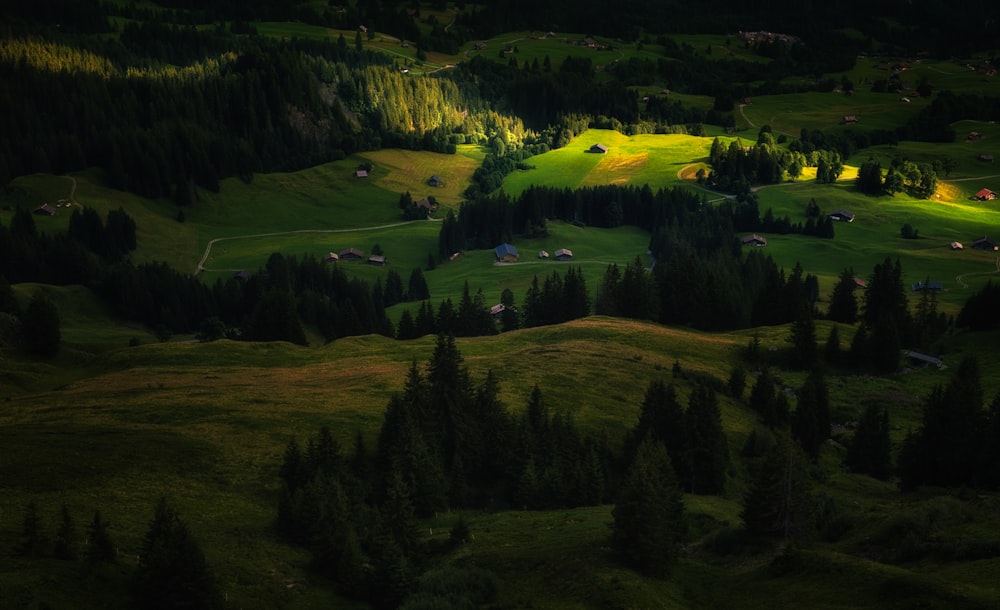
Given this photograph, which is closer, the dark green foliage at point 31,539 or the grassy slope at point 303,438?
the dark green foliage at point 31,539

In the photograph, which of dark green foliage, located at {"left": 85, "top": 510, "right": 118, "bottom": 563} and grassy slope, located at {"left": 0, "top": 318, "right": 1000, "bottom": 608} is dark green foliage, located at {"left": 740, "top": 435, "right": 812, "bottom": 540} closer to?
grassy slope, located at {"left": 0, "top": 318, "right": 1000, "bottom": 608}

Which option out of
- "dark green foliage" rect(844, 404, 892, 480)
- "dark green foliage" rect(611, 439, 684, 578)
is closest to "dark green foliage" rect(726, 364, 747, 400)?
"dark green foliage" rect(844, 404, 892, 480)

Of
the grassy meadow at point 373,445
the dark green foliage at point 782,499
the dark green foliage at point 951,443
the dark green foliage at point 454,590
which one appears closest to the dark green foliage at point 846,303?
the grassy meadow at point 373,445

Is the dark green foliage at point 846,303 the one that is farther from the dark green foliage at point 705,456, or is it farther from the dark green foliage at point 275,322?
the dark green foliage at point 275,322

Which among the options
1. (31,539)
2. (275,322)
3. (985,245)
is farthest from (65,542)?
(985,245)

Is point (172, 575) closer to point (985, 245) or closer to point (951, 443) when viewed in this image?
point (951, 443)

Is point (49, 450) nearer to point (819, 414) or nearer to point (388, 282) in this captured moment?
point (819, 414)
